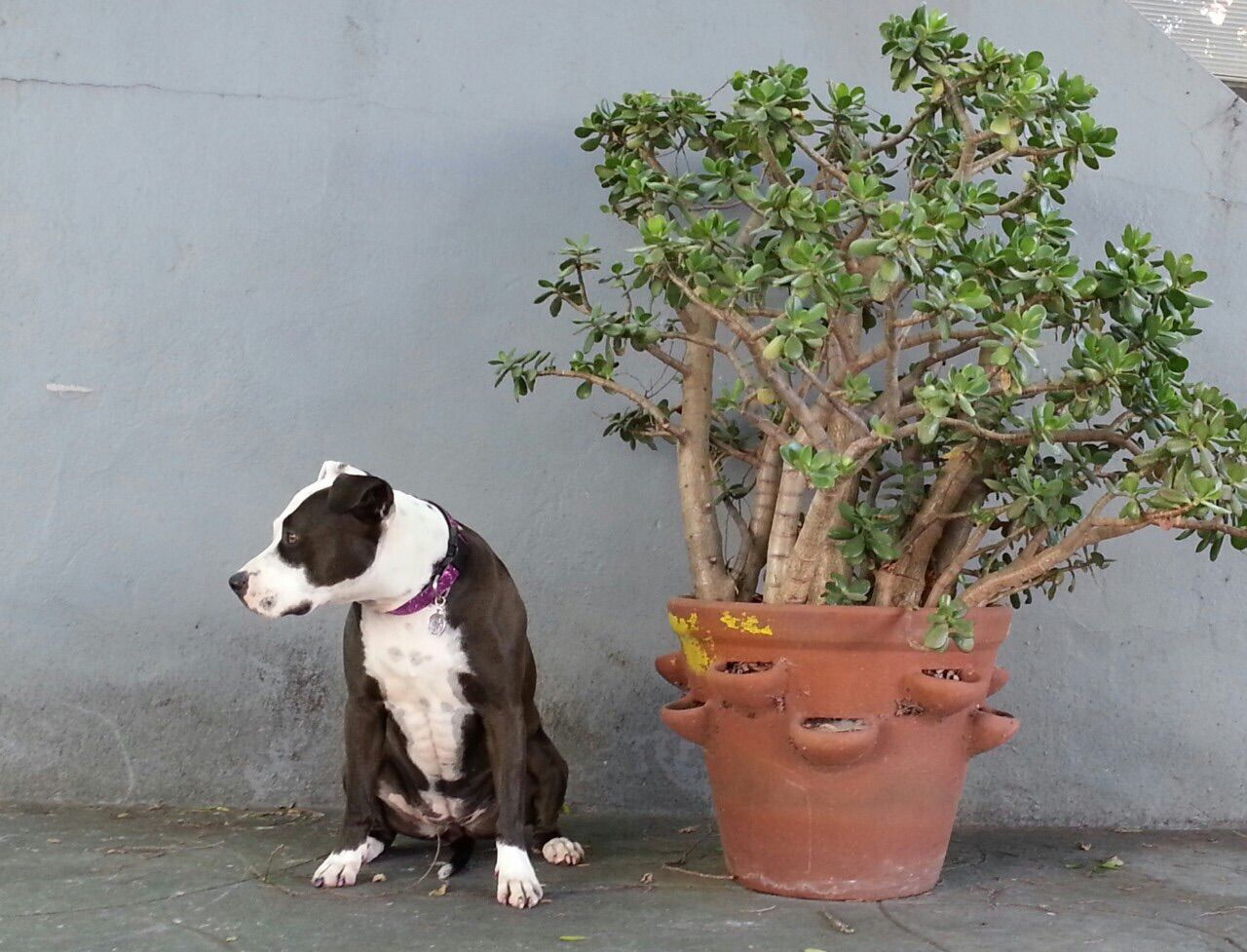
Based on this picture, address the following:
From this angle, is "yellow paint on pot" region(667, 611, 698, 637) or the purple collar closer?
the purple collar

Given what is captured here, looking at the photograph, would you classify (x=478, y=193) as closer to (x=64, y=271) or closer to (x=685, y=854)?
(x=64, y=271)

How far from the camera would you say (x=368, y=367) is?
10.5 ft

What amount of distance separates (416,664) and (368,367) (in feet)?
3.45

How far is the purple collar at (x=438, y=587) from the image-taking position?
2.42 m

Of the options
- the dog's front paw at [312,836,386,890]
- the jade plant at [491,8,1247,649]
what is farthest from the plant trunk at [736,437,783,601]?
the dog's front paw at [312,836,386,890]

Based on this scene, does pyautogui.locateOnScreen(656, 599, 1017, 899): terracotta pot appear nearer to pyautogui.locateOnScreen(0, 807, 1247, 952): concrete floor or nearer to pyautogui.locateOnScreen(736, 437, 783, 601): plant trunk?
pyautogui.locateOnScreen(0, 807, 1247, 952): concrete floor

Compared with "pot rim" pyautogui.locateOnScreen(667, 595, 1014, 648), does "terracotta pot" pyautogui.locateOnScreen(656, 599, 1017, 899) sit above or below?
below

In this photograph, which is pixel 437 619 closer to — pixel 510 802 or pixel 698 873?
pixel 510 802

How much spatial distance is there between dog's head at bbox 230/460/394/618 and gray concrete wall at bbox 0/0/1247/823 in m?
0.85

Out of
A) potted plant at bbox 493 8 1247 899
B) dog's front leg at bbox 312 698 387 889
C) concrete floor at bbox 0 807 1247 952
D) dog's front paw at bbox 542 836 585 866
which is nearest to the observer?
concrete floor at bbox 0 807 1247 952

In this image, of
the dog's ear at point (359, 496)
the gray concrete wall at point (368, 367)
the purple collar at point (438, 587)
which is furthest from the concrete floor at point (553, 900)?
the dog's ear at point (359, 496)

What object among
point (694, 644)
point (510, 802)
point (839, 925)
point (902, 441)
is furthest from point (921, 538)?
point (510, 802)

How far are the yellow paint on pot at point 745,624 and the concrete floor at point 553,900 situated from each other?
1.73ft

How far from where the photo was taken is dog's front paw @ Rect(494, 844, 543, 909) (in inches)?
91.8
